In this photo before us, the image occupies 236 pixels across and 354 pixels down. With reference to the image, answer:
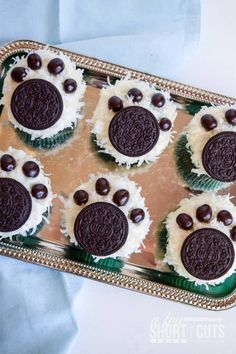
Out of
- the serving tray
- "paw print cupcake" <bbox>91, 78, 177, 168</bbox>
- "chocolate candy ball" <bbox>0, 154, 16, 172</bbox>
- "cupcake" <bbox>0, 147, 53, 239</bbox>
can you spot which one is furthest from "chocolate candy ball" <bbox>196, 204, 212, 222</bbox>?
"chocolate candy ball" <bbox>0, 154, 16, 172</bbox>

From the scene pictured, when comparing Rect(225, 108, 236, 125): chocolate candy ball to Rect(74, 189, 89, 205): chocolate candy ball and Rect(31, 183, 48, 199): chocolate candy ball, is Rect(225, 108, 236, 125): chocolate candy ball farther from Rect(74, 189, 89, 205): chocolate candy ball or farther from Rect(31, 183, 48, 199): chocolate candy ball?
Rect(31, 183, 48, 199): chocolate candy ball

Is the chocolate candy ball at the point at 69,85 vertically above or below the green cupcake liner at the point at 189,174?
above

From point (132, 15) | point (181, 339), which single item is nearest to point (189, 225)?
point (181, 339)

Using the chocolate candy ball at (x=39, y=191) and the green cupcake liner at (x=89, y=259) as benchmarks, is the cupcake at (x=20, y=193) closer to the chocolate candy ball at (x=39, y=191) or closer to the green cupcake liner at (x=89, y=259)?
the chocolate candy ball at (x=39, y=191)

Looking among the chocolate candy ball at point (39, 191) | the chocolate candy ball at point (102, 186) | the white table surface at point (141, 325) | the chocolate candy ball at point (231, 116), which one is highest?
the chocolate candy ball at point (231, 116)

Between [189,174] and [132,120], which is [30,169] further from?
[189,174]

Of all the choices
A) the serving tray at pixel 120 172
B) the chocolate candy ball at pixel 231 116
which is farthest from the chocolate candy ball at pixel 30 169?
the chocolate candy ball at pixel 231 116

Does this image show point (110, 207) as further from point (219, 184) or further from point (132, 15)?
→ point (132, 15)
